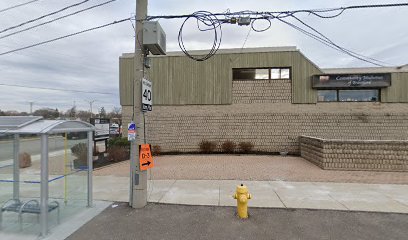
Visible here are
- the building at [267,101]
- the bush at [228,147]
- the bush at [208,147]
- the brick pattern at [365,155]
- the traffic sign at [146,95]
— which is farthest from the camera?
the bush at [208,147]

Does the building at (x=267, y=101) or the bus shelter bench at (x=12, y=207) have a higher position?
the building at (x=267, y=101)

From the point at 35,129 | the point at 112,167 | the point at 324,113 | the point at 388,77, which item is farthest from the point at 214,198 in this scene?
the point at 388,77

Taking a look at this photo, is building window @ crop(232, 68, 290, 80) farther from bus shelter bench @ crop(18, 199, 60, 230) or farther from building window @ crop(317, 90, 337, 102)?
bus shelter bench @ crop(18, 199, 60, 230)

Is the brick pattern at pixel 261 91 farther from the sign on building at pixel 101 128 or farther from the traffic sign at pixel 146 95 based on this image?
the traffic sign at pixel 146 95

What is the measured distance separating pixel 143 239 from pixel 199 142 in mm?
11374

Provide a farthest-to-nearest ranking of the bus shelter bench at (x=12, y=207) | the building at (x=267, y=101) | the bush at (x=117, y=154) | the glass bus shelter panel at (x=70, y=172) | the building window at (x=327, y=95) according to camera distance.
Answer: the building window at (x=327, y=95) < the building at (x=267, y=101) < the bush at (x=117, y=154) < the glass bus shelter panel at (x=70, y=172) < the bus shelter bench at (x=12, y=207)

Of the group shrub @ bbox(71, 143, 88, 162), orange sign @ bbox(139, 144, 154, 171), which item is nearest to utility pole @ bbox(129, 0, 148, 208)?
orange sign @ bbox(139, 144, 154, 171)

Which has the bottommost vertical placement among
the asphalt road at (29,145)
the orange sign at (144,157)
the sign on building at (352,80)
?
the orange sign at (144,157)

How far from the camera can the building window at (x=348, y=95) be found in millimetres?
15375

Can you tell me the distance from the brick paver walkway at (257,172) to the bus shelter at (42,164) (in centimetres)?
348

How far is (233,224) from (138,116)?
10.5 feet

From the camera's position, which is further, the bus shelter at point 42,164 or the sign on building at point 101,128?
the sign on building at point 101,128

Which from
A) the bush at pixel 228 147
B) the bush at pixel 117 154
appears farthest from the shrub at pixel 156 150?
the bush at pixel 228 147

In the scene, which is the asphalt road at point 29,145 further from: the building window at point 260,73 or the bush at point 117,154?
the building window at point 260,73
